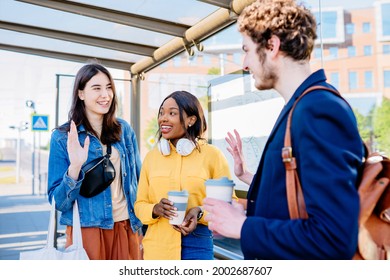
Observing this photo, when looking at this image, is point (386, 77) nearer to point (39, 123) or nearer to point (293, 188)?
point (39, 123)

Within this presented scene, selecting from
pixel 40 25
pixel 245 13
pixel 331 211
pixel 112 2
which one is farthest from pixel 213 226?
pixel 40 25

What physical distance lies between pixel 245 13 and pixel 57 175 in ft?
3.56

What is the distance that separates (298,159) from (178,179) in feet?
3.09

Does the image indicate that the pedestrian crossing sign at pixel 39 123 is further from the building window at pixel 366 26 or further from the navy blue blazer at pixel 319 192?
the building window at pixel 366 26

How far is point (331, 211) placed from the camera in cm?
87

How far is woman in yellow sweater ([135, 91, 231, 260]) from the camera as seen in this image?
70.4 inches

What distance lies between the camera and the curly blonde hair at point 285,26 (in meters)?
1.08

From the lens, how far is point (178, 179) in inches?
72.3

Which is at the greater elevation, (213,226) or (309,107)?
(309,107)

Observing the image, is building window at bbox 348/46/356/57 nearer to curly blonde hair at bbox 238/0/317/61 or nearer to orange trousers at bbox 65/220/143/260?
orange trousers at bbox 65/220/143/260

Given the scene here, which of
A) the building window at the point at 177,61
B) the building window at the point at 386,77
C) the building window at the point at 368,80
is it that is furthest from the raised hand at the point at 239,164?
the building window at the point at 368,80

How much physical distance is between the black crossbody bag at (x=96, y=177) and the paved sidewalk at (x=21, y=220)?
2479mm
